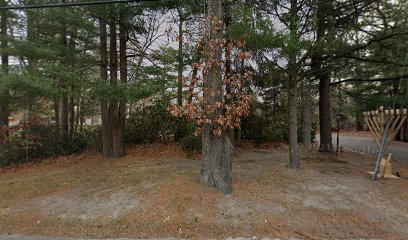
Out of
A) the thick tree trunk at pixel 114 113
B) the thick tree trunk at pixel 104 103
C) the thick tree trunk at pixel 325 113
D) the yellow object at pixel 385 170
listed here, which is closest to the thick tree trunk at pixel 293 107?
the yellow object at pixel 385 170

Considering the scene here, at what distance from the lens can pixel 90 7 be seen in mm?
7844

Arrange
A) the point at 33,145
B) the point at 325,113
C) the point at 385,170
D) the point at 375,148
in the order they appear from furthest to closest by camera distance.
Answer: the point at 375,148, the point at 325,113, the point at 33,145, the point at 385,170

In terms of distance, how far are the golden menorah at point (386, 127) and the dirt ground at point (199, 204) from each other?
51cm

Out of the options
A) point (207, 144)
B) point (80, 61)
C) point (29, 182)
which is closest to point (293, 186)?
point (207, 144)

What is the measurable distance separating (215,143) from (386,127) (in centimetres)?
504

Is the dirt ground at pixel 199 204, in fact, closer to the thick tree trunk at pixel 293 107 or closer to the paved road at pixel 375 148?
the thick tree trunk at pixel 293 107

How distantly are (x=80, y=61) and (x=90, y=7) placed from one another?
3.01m

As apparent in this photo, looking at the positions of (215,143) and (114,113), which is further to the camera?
(114,113)

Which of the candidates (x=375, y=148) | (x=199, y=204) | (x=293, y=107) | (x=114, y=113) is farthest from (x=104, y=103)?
(x=375, y=148)

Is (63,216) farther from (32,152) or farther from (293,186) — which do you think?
(32,152)

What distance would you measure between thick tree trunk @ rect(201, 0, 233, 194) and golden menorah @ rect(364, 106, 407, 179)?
14.6 feet

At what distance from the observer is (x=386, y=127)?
284 inches

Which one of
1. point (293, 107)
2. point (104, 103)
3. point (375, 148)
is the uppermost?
point (104, 103)

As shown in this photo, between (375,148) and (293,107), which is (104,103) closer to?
(293,107)
